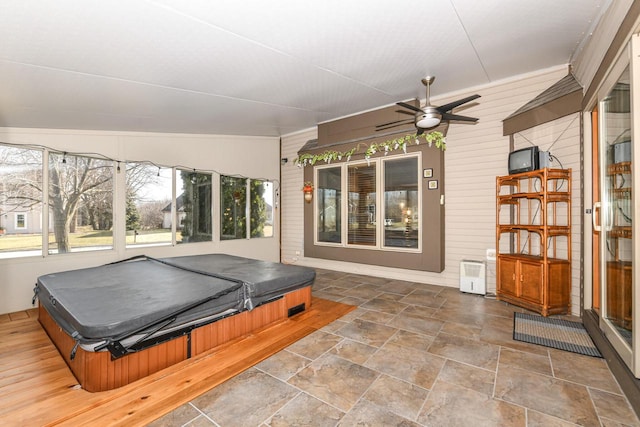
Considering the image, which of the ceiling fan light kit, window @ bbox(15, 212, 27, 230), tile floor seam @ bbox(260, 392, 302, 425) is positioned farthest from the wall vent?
window @ bbox(15, 212, 27, 230)

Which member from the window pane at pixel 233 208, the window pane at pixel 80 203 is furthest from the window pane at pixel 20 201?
the window pane at pixel 233 208

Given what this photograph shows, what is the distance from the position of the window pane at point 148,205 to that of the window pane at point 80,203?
0.96ft

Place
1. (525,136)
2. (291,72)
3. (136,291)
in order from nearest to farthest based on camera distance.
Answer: (136,291) < (291,72) < (525,136)

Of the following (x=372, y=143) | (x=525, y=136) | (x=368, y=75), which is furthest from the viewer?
(x=372, y=143)

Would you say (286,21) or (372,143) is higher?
(286,21)

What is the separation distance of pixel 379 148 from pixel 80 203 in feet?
16.8

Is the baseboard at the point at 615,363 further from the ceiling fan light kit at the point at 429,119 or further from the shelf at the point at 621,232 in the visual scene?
the ceiling fan light kit at the point at 429,119

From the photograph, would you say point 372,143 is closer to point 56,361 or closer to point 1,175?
point 56,361

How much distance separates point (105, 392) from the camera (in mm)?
1983

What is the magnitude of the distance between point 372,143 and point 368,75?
5.62 feet

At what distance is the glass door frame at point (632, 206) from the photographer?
72.7 inches

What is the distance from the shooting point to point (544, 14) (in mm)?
2641

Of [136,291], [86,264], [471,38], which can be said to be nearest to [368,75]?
[471,38]

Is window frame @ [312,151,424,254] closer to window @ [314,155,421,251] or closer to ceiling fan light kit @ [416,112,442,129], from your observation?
window @ [314,155,421,251]
